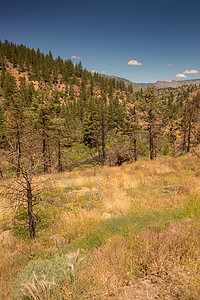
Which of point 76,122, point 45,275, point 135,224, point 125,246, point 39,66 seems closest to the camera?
point 45,275

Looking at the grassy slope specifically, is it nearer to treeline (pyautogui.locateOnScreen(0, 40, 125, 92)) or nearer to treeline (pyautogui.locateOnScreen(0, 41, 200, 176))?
treeline (pyautogui.locateOnScreen(0, 41, 200, 176))

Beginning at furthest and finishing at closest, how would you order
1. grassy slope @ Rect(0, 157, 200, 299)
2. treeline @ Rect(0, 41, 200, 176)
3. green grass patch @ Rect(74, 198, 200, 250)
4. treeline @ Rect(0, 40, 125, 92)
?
treeline @ Rect(0, 40, 125, 92)
treeline @ Rect(0, 41, 200, 176)
green grass patch @ Rect(74, 198, 200, 250)
grassy slope @ Rect(0, 157, 200, 299)

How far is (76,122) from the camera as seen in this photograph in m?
45.9

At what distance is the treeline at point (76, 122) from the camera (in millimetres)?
13421

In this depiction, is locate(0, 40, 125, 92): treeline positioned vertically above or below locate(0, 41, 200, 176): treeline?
above

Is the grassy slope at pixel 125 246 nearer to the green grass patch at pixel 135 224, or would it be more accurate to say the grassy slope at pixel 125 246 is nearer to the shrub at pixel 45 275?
the green grass patch at pixel 135 224

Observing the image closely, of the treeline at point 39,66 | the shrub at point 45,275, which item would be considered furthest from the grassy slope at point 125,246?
the treeline at point 39,66

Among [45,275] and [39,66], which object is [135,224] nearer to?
[45,275]

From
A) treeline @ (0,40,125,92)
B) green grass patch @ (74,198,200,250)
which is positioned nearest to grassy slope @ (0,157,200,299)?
green grass patch @ (74,198,200,250)

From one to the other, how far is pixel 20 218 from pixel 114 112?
51323 mm

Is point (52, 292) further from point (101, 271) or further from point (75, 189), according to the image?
point (75, 189)

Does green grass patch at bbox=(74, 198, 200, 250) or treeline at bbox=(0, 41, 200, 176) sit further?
treeline at bbox=(0, 41, 200, 176)

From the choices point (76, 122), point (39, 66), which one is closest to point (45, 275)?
point (76, 122)

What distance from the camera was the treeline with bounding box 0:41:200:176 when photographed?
44.0 feet
